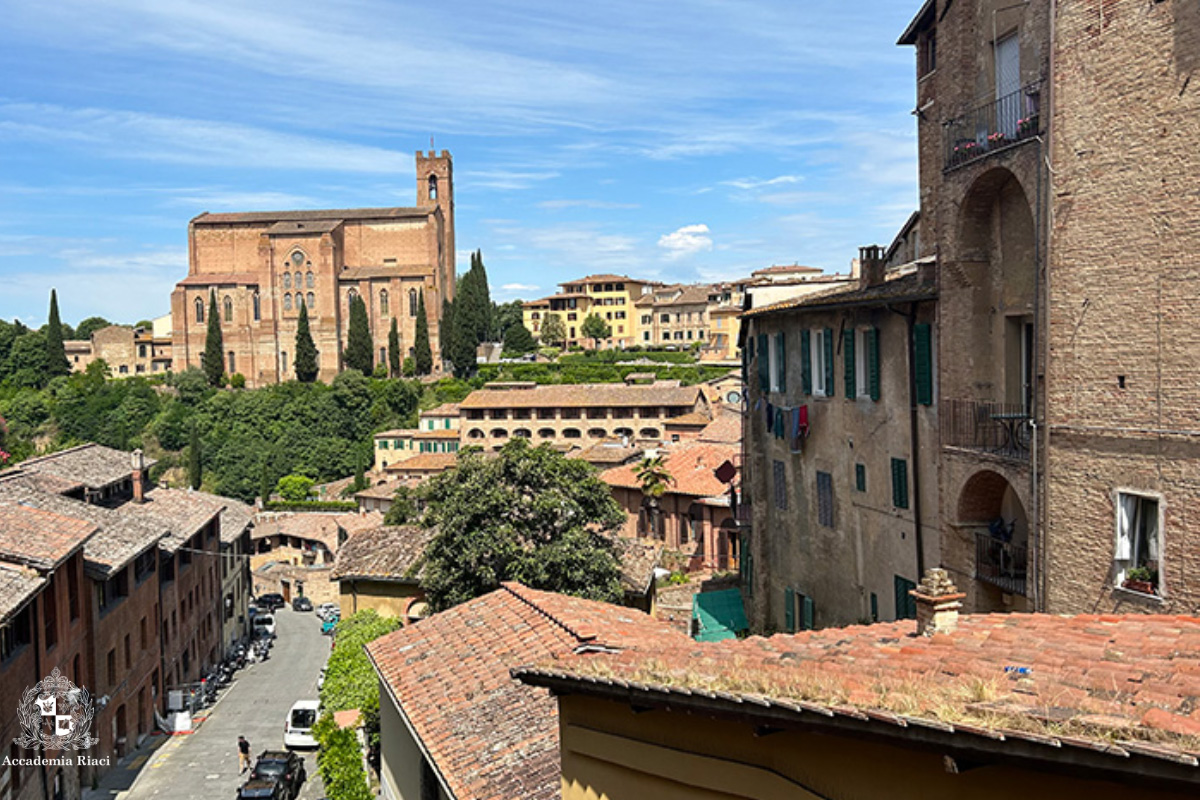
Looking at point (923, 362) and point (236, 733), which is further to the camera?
point (236, 733)

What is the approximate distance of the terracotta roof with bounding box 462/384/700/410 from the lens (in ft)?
272

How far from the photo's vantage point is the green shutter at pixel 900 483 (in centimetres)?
2031

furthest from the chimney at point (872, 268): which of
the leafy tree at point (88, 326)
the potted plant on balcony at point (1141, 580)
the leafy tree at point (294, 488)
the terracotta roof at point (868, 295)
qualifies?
the leafy tree at point (88, 326)

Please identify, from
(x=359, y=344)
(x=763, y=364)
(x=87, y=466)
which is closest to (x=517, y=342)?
(x=359, y=344)

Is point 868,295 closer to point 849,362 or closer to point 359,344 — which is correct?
point 849,362

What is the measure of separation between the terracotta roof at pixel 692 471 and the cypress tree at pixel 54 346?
8849 cm

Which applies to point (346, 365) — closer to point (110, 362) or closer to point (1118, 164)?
point (110, 362)

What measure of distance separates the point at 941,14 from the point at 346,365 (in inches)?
4049

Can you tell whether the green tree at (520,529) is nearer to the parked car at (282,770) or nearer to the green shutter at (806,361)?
the parked car at (282,770)

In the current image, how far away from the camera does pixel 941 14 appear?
19.4 m

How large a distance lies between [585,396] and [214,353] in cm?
5110

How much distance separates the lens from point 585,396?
85.6 meters

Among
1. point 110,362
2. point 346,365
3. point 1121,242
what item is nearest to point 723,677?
point 1121,242

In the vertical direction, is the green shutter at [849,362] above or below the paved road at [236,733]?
above
